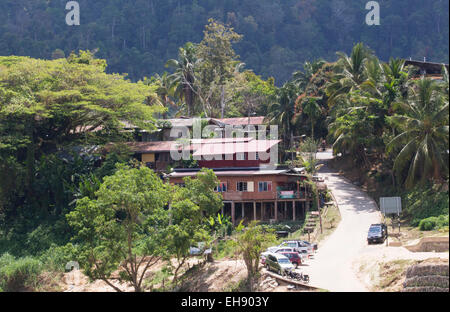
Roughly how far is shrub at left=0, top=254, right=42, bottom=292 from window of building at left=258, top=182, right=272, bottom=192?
18.0m

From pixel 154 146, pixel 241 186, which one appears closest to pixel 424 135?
pixel 241 186

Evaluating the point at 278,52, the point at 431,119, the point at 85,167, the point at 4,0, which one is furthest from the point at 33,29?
the point at 431,119

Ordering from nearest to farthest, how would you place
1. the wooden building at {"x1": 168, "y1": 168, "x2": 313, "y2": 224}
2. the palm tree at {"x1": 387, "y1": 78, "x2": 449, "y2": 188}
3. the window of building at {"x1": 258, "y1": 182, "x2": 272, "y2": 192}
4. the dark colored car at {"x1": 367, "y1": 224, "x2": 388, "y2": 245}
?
the palm tree at {"x1": 387, "y1": 78, "x2": 449, "y2": 188}
the dark colored car at {"x1": 367, "y1": 224, "x2": 388, "y2": 245}
the wooden building at {"x1": 168, "y1": 168, "x2": 313, "y2": 224}
the window of building at {"x1": 258, "y1": 182, "x2": 272, "y2": 192}

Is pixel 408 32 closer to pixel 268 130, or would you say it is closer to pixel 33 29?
pixel 268 130

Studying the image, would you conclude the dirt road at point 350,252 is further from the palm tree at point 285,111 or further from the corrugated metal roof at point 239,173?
the palm tree at point 285,111

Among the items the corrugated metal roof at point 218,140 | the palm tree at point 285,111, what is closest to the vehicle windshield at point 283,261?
the corrugated metal roof at point 218,140

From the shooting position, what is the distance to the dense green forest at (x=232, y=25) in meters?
137

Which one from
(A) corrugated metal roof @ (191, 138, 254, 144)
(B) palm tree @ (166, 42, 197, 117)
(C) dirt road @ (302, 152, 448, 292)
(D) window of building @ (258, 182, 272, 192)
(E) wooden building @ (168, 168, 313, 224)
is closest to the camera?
(C) dirt road @ (302, 152, 448, 292)

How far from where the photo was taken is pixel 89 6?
15438 centimetres

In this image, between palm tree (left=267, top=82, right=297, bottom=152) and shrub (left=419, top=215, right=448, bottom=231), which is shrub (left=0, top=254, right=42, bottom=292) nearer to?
shrub (left=419, top=215, right=448, bottom=231)

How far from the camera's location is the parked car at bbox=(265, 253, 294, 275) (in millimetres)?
32438

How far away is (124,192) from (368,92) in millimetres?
25590

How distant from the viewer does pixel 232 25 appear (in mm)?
146875

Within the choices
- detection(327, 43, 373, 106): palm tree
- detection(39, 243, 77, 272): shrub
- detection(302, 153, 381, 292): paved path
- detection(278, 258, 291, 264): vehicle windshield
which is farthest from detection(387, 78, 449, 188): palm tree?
detection(39, 243, 77, 272): shrub
